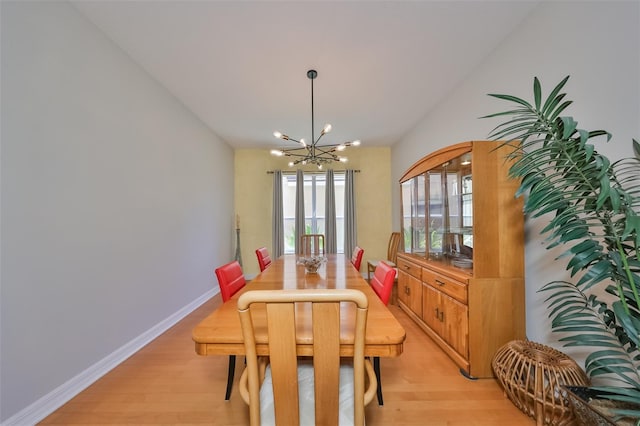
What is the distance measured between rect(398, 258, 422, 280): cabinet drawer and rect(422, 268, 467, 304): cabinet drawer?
0.11 m

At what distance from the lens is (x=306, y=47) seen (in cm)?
208

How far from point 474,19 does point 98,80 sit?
9.78 feet

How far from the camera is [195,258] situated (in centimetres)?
338

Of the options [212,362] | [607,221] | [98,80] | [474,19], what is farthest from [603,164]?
[98,80]

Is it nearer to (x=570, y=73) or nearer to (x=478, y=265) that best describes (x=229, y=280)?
(x=478, y=265)

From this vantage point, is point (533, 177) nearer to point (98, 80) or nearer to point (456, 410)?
point (456, 410)

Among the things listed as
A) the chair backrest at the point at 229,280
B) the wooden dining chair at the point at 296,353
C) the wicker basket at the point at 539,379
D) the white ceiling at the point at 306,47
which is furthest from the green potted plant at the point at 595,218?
the chair backrest at the point at 229,280

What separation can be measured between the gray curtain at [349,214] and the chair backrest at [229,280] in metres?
3.06

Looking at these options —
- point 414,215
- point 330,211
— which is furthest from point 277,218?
point 414,215

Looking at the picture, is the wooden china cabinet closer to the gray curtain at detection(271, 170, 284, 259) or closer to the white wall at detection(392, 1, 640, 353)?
the white wall at detection(392, 1, 640, 353)

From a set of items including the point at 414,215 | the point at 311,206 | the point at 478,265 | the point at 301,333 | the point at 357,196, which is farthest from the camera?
the point at 311,206

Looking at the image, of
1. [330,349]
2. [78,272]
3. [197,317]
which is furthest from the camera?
[197,317]

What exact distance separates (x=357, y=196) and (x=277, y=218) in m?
1.67

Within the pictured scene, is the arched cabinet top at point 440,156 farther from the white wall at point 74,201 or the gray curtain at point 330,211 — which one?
the white wall at point 74,201
